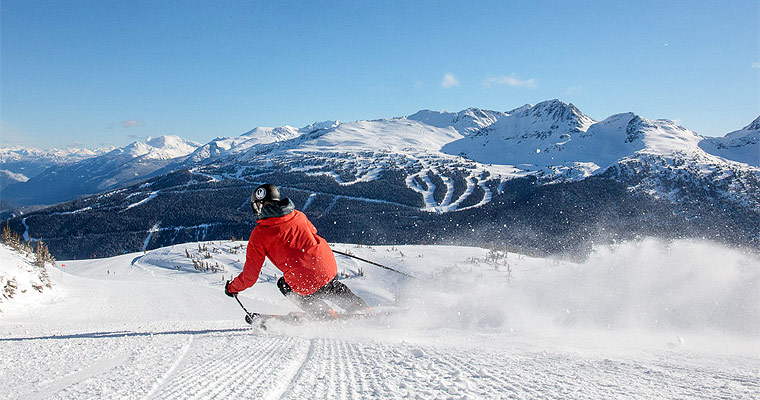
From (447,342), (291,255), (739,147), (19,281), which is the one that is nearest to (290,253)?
(291,255)

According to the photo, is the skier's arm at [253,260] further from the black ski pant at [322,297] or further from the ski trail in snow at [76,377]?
the ski trail in snow at [76,377]

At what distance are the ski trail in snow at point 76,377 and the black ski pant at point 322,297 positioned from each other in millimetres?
2238

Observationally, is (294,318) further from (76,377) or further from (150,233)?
(150,233)

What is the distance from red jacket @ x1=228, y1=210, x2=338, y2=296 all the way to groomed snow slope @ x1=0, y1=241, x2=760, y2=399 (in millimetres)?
763

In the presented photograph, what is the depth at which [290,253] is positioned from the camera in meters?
4.94

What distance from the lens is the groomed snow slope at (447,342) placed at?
103 inches

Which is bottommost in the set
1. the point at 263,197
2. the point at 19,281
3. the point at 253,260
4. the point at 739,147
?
the point at 19,281

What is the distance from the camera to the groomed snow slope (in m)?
2.61

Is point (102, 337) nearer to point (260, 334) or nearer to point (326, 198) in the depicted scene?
point (260, 334)

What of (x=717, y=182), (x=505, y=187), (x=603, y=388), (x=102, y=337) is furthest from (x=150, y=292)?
(x=717, y=182)

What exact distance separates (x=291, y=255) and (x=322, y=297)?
0.96 metres

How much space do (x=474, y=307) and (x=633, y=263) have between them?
12.6ft

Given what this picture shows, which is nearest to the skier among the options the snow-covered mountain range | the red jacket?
the red jacket

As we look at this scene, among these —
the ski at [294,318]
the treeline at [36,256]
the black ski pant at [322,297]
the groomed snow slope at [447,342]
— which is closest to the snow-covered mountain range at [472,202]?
the groomed snow slope at [447,342]
